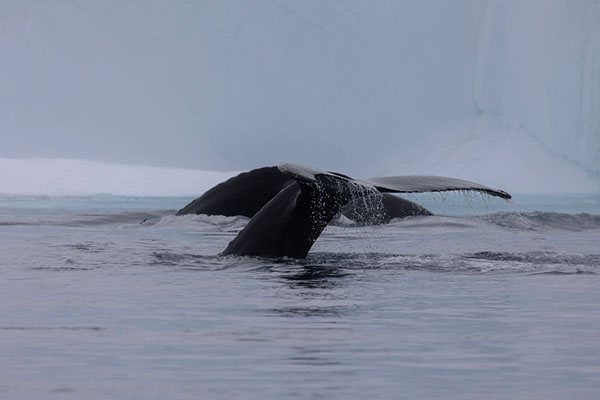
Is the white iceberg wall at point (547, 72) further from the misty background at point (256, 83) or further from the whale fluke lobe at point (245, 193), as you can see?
the whale fluke lobe at point (245, 193)

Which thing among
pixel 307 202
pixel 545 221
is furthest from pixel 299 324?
pixel 545 221

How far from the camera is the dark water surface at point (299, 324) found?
328 centimetres

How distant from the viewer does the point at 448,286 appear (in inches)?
248

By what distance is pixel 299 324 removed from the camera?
183 inches

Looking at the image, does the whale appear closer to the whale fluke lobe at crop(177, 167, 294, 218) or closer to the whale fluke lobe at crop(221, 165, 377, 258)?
the whale fluke lobe at crop(221, 165, 377, 258)

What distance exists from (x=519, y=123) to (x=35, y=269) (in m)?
29.8

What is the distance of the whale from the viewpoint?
6.10 metres

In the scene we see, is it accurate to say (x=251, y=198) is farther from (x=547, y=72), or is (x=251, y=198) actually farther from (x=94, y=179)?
(x=547, y=72)

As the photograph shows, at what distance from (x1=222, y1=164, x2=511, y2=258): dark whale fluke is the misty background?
28.7m

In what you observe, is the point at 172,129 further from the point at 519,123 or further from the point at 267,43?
the point at 519,123

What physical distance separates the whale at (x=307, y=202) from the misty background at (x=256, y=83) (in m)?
28.7

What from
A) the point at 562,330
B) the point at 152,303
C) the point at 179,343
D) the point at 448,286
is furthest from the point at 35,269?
the point at 562,330

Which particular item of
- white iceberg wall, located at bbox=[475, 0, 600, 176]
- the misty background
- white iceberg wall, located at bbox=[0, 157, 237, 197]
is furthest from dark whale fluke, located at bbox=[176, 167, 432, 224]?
the misty background

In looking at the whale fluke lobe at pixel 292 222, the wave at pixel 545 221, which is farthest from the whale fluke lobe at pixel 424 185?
the wave at pixel 545 221
